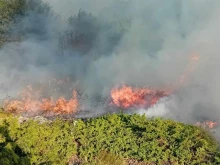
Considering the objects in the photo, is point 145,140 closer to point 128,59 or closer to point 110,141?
point 110,141

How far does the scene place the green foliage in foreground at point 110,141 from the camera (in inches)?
432

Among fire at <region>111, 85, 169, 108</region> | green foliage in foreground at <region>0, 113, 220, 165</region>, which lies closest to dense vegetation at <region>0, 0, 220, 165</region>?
green foliage in foreground at <region>0, 113, 220, 165</region>

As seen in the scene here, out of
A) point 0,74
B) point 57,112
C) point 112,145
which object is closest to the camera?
point 112,145

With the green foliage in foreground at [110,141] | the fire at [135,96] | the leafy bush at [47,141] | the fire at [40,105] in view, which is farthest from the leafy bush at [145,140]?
the fire at [135,96]

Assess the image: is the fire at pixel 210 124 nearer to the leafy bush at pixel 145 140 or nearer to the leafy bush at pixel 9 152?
the leafy bush at pixel 145 140

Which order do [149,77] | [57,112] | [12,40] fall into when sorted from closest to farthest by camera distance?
[57,112] < [149,77] < [12,40]

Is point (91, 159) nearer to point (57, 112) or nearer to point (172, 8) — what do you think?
point (57, 112)

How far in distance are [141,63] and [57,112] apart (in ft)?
24.4

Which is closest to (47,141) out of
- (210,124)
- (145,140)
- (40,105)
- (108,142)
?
(108,142)

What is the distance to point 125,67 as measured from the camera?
2531cm

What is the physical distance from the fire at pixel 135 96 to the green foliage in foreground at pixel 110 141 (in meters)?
8.61

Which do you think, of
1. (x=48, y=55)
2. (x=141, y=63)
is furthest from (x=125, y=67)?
(x=48, y=55)

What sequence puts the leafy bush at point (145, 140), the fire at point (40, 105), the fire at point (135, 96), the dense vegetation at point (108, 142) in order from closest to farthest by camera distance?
the dense vegetation at point (108, 142) → the leafy bush at point (145, 140) → the fire at point (40, 105) → the fire at point (135, 96)

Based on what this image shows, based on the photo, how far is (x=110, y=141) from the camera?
39.3 ft
